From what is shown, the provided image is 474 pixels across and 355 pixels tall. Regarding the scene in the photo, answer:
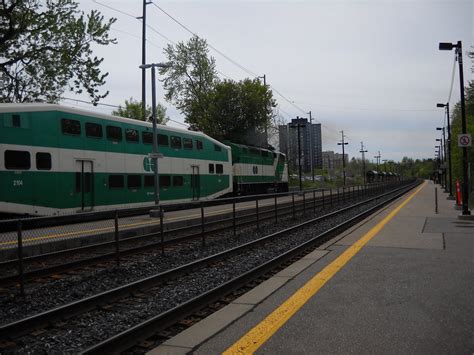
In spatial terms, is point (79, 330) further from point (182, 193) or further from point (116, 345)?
point (182, 193)

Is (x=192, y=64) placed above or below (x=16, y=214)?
above

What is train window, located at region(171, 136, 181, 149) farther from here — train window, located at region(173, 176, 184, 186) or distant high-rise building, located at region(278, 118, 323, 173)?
distant high-rise building, located at region(278, 118, 323, 173)

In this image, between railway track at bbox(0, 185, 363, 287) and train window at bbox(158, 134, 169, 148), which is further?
train window at bbox(158, 134, 169, 148)

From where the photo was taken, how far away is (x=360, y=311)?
5.45 metres

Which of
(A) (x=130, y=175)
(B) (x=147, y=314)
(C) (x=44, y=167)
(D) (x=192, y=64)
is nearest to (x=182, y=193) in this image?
(A) (x=130, y=175)

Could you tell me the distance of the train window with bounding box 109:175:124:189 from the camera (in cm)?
1811

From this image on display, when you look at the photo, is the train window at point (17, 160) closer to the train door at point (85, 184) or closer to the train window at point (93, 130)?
the train door at point (85, 184)

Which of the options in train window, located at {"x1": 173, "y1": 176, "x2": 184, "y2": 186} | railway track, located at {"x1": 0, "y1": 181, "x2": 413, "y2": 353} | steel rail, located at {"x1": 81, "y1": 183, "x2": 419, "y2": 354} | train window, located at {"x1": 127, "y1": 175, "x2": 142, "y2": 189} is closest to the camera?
steel rail, located at {"x1": 81, "y1": 183, "x2": 419, "y2": 354}

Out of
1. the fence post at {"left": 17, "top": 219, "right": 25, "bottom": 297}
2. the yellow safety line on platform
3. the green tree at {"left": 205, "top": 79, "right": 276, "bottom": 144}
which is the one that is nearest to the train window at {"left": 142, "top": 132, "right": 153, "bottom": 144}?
the yellow safety line on platform

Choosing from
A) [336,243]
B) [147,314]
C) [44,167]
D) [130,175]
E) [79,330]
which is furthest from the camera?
[130,175]

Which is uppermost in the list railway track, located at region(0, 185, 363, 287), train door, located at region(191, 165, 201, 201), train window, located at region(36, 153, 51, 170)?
train window, located at region(36, 153, 51, 170)

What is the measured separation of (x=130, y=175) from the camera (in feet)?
63.6

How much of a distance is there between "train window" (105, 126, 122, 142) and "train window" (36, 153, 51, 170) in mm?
3451

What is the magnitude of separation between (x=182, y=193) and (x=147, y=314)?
17723 millimetres
